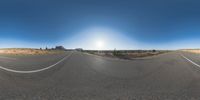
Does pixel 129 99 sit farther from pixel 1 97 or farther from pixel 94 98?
pixel 1 97

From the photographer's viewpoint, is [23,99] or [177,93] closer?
[23,99]

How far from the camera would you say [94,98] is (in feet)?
13.7

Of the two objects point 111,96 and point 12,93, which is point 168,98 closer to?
point 111,96

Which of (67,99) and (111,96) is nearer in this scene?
(67,99)

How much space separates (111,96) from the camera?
4348 millimetres

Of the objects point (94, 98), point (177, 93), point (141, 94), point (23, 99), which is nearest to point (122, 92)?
point (141, 94)

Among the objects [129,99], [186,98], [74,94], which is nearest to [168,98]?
[186,98]

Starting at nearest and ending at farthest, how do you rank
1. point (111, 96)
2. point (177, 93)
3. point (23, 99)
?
point (23, 99), point (111, 96), point (177, 93)

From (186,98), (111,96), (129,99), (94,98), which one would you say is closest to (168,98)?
(186,98)

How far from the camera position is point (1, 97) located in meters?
4.09

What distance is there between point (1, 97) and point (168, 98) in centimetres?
352

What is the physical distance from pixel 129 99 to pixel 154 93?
35.0 inches

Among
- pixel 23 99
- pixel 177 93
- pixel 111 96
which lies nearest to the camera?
pixel 23 99

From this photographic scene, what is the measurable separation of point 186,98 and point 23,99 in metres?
3.40
